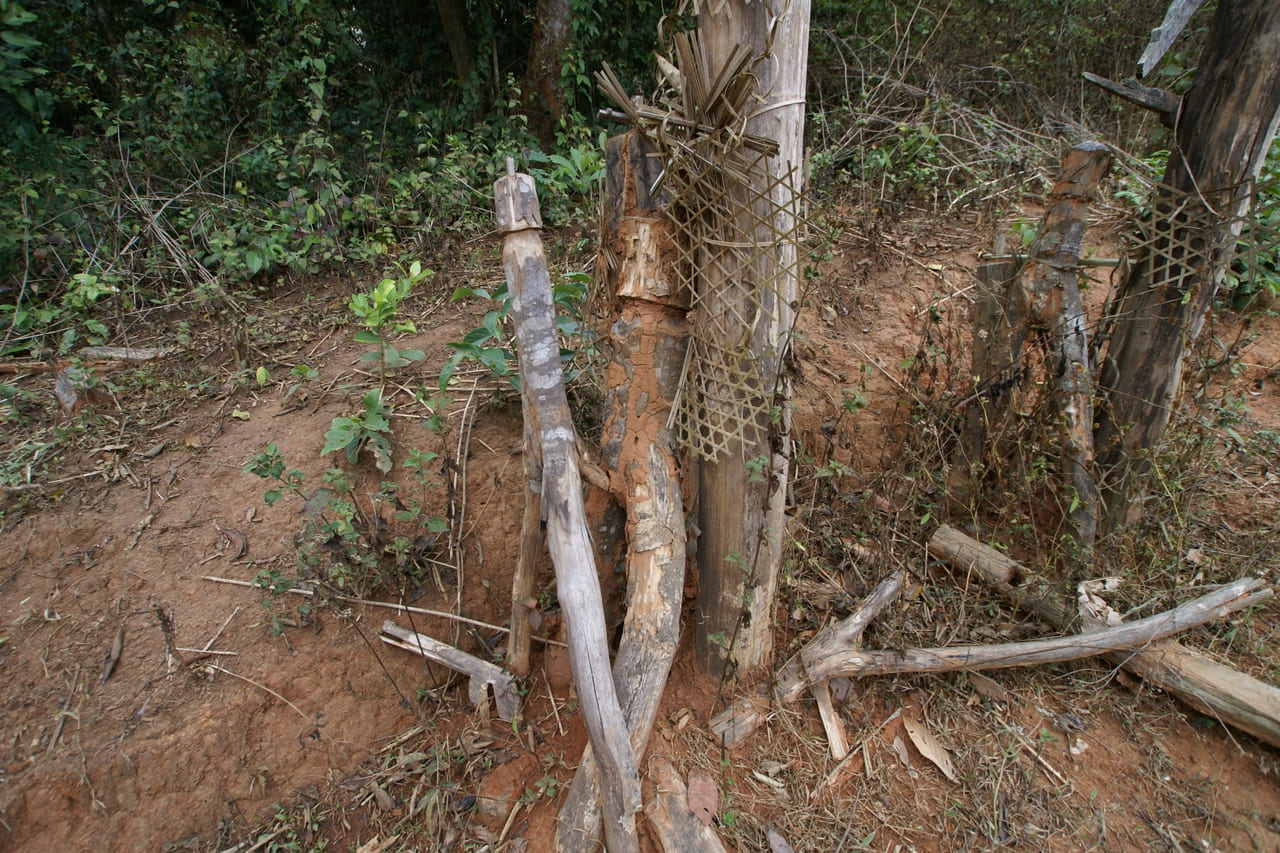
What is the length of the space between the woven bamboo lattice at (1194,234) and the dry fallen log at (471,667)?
2.94m

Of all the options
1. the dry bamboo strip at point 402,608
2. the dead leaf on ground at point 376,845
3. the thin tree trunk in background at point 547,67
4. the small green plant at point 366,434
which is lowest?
the dead leaf on ground at point 376,845

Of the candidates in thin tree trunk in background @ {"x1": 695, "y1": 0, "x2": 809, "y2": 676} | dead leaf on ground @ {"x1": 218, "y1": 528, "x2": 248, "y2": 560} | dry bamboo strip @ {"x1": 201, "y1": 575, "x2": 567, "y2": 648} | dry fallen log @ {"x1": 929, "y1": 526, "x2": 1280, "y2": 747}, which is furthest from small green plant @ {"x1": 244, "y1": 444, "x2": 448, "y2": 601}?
dry fallen log @ {"x1": 929, "y1": 526, "x2": 1280, "y2": 747}

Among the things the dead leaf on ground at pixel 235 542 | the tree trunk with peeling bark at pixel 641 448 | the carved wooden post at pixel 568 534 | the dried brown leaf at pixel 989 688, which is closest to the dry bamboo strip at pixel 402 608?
the dead leaf on ground at pixel 235 542

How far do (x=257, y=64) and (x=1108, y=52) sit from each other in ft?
24.0

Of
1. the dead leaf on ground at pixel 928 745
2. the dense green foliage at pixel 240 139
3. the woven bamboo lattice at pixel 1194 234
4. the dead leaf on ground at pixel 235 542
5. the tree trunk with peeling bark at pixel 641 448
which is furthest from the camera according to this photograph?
the dense green foliage at pixel 240 139

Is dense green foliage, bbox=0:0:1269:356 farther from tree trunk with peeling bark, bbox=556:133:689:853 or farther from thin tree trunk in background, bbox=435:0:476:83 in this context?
tree trunk with peeling bark, bbox=556:133:689:853

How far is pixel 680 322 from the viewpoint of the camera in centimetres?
217

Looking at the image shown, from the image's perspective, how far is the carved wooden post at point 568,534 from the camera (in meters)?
1.85

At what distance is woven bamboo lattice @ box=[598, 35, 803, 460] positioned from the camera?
1.78 meters

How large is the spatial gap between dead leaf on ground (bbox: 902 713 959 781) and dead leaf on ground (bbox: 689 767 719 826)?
0.76 metres

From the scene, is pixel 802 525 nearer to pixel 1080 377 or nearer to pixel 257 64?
pixel 1080 377

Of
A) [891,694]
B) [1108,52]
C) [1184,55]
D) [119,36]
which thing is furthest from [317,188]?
[1184,55]

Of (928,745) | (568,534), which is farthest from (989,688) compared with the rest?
(568,534)

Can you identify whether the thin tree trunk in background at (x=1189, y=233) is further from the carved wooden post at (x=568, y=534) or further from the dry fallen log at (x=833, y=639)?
the carved wooden post at (x=568, y=534)
